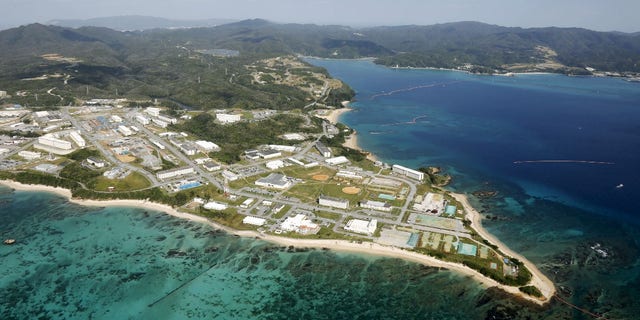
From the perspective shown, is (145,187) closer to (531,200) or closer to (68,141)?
(68,141)

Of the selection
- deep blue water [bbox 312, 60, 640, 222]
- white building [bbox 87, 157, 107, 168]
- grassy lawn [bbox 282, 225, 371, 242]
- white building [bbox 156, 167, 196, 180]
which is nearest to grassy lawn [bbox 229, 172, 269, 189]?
white building [bbox 156, 167, 196, 180]

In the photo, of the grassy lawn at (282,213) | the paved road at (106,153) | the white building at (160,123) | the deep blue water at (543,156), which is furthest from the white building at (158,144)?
the deep blue water at (543,156)

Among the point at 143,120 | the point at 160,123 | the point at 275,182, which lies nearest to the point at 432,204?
the point at 275,182

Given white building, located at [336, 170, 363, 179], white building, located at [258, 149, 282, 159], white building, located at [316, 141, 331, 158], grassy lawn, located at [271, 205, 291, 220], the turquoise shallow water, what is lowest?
the turquoise shallow water

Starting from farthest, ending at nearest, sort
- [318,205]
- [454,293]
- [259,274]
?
[318,205] < [259,274] < [454,293]

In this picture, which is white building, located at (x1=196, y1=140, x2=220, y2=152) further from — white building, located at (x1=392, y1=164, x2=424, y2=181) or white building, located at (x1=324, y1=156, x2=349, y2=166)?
white building, located at (x1=392, y1=164, x2=424, y2=181)

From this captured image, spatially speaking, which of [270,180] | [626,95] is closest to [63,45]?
[270,180]
